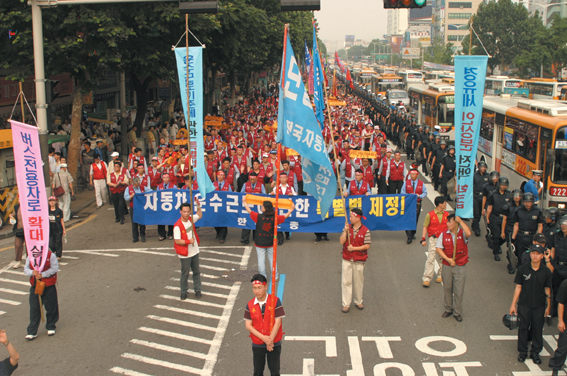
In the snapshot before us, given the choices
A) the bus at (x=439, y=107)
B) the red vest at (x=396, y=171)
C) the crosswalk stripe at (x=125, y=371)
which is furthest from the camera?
the bus at (x=439, y=107)

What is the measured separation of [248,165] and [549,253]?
34.3ft

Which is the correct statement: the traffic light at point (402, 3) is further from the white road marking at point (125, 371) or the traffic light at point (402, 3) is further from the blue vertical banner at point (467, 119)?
the white road marking at point (125, 371)

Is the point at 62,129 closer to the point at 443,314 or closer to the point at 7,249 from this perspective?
the point at 7,249

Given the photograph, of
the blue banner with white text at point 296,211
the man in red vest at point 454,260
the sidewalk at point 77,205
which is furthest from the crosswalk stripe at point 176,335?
the sidewalk at point 77,205

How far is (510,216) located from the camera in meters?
11.2

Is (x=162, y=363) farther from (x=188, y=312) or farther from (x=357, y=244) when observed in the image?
(x=357, y=244)

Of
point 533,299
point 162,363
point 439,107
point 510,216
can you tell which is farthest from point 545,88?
point 162,363

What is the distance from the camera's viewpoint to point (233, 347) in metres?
8.22

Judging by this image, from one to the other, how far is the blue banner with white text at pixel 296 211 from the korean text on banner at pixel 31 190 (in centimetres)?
430

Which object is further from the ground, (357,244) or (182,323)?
(357,244)

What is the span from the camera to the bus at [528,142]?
1322 cm

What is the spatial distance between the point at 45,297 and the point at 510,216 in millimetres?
8247

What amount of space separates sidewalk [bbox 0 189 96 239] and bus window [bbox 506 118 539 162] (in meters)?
12.2

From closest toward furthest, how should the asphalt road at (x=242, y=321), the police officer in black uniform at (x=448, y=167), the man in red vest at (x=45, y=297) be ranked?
the asphalt road at (x=242, y=321)
the man in red vest at (x=45, y=297)
the police officer in black uniform at (x=448, y=167)
